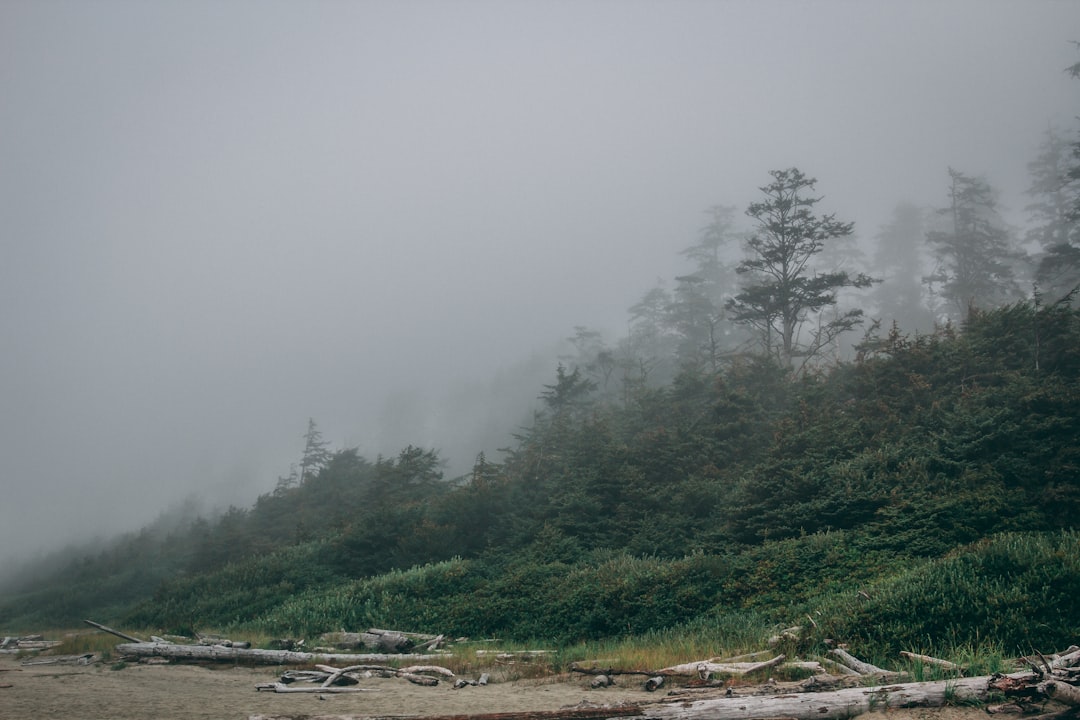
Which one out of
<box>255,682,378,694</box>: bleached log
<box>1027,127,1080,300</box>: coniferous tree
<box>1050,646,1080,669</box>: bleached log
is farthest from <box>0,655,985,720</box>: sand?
<box>1027,127,1080,300</box>: coniferous tree

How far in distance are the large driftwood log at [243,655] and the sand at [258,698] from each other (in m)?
1.03

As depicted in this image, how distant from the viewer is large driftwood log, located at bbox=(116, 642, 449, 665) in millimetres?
13062

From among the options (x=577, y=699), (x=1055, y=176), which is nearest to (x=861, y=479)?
(x=577, y=699)

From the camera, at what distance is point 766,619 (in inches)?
465

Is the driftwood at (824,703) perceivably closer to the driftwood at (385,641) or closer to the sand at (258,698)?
the sand at (258,698)

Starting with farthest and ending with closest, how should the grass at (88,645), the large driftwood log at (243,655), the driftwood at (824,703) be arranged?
the grass at (88,645) → the large driftwood log at (243,655) → the driftwood at (824,703)

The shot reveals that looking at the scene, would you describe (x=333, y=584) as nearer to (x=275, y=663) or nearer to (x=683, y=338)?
(x=275, y=663)

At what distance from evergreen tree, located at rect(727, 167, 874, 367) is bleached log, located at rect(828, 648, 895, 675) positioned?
2281 cm

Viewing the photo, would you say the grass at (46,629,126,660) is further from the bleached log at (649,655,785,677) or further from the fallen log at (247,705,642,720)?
the bleached log at (649,655,785,677)

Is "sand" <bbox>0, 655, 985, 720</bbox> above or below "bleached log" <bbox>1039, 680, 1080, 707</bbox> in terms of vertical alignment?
below

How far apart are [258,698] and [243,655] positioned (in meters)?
5.22

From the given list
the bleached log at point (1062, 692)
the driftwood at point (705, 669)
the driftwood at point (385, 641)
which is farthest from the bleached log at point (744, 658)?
the driftwood at point (385, 641)

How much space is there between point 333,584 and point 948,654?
1978 centimetres

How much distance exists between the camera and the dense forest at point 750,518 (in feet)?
37.8
